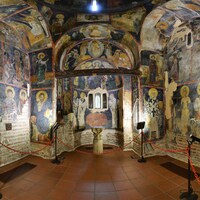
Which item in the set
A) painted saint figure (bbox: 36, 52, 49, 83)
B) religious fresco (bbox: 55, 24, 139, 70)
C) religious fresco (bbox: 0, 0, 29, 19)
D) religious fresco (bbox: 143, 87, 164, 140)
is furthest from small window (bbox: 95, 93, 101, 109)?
religious fresco (bbox: 0, 0, 29, 19)

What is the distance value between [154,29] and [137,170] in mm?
6838

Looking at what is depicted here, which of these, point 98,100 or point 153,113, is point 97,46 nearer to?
point 98,100

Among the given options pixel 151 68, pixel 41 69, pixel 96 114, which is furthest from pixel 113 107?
pixel 41 69

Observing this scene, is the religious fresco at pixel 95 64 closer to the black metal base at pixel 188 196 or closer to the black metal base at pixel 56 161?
the black metal base at pixel 56 161

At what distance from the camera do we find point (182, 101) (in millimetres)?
7441

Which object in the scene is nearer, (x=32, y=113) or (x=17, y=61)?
(x=17, y=61)

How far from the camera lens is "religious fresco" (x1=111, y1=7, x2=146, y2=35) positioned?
6977 mm

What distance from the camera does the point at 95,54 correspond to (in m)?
10.2

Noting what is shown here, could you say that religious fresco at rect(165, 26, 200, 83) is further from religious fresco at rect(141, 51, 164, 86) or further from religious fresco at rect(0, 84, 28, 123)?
religious fresco at rect(0, 84, 28, 123)

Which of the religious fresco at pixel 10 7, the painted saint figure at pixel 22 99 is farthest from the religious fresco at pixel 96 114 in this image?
the religious fresco at pixel 10 7

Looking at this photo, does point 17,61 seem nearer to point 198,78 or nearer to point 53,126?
point 53,126

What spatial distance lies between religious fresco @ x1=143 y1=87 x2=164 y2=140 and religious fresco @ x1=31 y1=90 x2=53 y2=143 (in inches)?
203

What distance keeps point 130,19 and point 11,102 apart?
23.4 ft

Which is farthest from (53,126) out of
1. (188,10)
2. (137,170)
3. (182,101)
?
(188,10)
